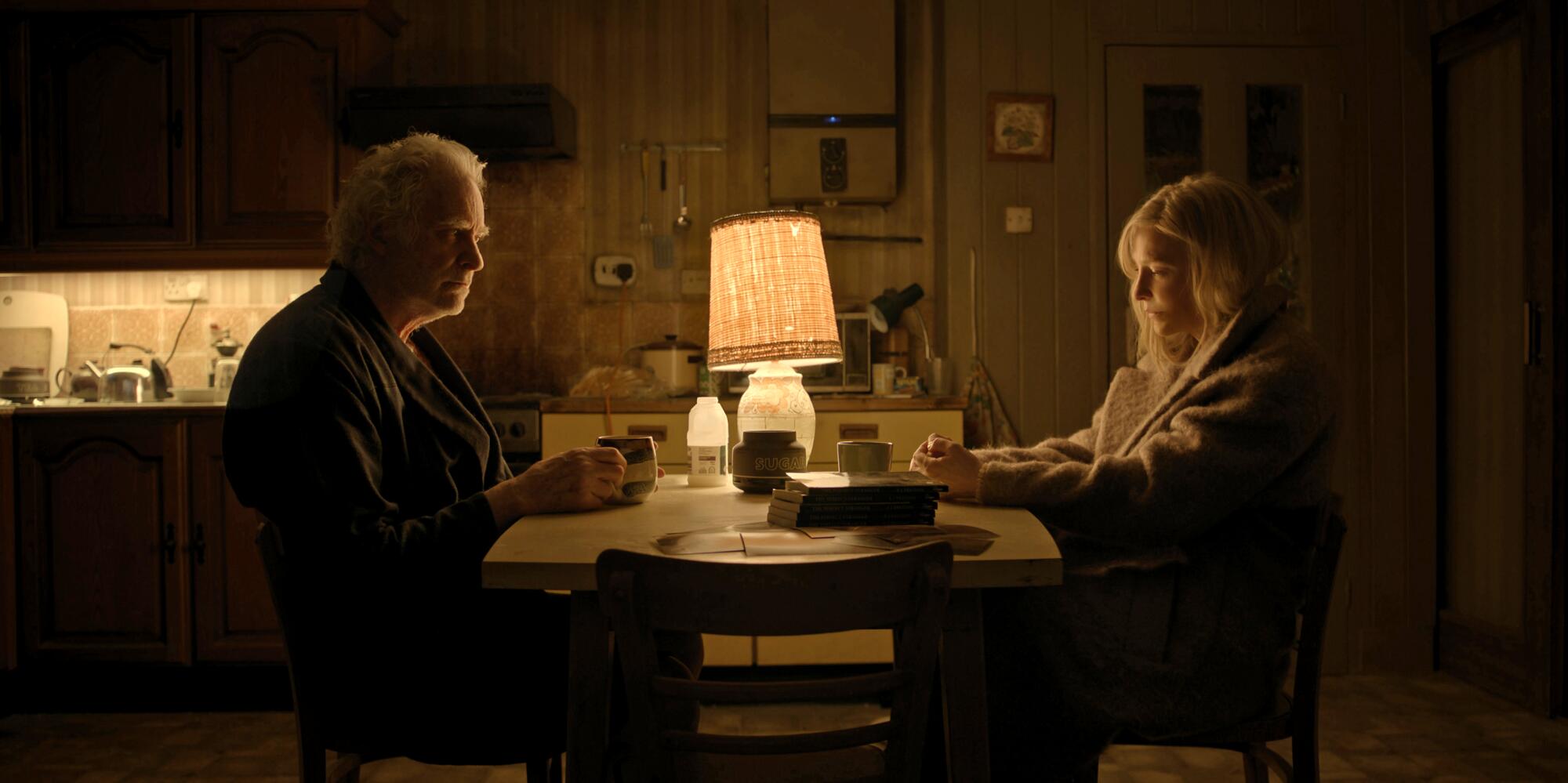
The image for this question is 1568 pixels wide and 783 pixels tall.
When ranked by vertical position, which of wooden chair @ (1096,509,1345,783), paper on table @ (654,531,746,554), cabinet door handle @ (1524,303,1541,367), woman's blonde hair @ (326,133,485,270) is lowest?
wooden chair @ (1096,509,1345,783)

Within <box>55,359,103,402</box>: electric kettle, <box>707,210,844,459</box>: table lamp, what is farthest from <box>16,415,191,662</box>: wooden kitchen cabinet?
<box>707,210,844,459</box>: table lamp

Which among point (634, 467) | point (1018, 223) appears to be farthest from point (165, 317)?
point (1018, 223)

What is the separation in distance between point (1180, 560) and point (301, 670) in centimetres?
118

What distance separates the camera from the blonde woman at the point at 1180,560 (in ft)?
4.72

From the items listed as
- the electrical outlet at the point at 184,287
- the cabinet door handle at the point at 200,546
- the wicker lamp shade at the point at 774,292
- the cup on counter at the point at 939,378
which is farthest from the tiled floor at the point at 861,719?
the electrical outlet at the point at 184,287

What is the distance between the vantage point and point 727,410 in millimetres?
3232

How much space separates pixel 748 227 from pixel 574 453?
2.28 feet

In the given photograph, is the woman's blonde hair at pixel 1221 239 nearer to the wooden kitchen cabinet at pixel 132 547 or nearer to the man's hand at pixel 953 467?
the man's hand at pixel 953 467

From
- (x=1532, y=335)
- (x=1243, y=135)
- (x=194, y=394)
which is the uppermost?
(x=1243, y=135)

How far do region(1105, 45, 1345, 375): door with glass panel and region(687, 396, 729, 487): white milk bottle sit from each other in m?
1.89

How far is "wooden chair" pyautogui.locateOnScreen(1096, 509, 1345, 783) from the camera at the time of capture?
139cm

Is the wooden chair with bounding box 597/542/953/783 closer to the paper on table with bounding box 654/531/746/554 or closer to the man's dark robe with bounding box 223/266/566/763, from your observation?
the paper on table with bounding box 654/531/746/554

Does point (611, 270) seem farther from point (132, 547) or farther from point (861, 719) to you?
point (861, 719)

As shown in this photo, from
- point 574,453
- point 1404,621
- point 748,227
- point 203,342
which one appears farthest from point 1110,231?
point 203,342
